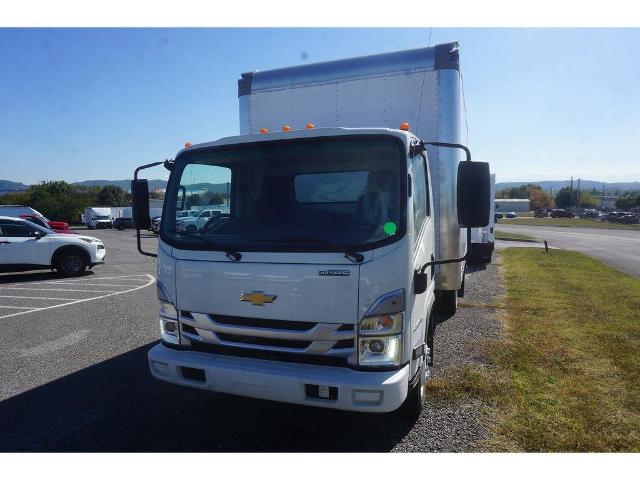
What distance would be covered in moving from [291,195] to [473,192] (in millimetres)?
1341

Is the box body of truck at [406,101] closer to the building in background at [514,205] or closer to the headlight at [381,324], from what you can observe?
the headlight at [381,324]

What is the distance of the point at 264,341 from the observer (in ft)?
11.1

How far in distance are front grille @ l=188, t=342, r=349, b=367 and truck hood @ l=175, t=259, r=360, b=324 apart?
0.28m

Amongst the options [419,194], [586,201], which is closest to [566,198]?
[586,201]

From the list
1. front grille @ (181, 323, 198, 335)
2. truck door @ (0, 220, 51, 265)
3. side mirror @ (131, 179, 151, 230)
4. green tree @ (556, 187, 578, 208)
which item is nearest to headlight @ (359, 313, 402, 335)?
front grille @ (181, 323, 198, 335)

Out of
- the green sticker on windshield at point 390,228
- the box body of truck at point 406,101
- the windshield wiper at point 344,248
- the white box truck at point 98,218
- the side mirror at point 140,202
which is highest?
the box body of truck at point 406,101

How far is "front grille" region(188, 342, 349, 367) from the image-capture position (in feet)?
10.6

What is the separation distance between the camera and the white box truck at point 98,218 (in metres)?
49.3

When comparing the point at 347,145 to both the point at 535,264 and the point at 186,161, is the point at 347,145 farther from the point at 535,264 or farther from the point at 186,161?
the point at 535,264

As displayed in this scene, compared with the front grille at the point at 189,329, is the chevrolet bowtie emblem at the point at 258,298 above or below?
above

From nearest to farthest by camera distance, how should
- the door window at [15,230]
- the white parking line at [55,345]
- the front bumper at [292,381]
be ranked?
the front bumper at [292,381] → the white parking line at [55,345] → the door window at [15,230]

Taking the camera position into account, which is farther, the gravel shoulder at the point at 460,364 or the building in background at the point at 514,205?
the building in background at the point at 514,205

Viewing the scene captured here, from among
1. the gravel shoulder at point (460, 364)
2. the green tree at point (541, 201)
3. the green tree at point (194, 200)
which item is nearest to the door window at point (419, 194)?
the gravel shoulder at point (460, 364)

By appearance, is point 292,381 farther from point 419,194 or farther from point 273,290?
point 419,194
